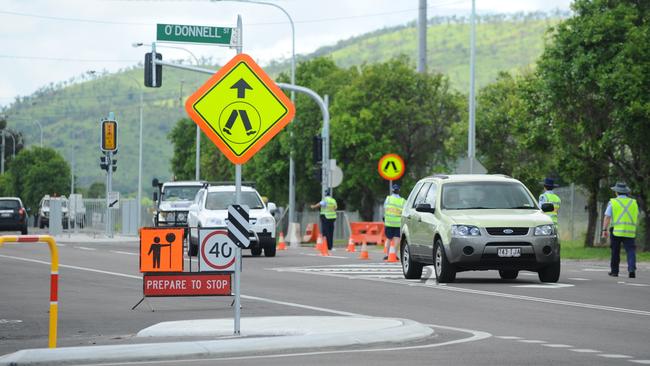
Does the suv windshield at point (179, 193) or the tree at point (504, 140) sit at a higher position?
the tree at point (504, 140)

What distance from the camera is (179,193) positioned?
45094 millimetres

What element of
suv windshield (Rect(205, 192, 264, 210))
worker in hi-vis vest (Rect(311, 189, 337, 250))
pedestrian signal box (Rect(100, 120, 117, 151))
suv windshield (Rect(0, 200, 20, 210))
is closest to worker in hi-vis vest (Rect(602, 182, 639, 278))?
suv windshield (Rect(205, 192, 264, 210))

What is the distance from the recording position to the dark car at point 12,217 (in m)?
63.6

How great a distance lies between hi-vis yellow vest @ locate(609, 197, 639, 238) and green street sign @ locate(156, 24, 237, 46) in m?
8.68

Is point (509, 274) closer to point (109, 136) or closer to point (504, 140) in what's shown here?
point (109, 136)

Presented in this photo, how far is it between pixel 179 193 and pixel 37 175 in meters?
90.4

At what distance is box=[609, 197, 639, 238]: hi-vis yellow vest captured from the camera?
87.6 ft

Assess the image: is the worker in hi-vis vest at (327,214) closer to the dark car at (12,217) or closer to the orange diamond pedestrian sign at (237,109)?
the dark car at (12,217)

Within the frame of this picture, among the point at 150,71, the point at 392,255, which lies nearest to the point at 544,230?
the point at 392,255

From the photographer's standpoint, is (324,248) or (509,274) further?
(324,248)

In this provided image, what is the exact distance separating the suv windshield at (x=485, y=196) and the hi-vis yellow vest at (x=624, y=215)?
2555 millimetres

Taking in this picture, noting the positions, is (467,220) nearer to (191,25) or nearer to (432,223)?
(432,223)

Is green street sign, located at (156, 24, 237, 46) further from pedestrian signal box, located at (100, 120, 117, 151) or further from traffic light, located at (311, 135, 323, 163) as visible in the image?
pedestrian signal box, located at (100, 120, 117, 151)

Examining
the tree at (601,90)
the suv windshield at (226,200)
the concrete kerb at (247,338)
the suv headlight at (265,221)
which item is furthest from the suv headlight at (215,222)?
the concrete kerb at (247,338)
